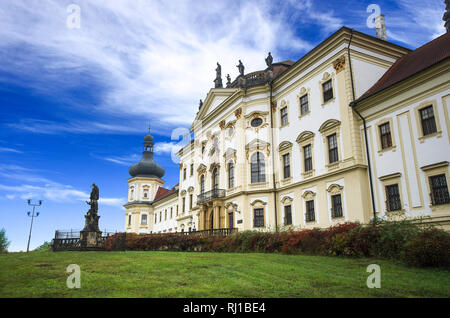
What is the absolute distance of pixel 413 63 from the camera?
23859 millimetres

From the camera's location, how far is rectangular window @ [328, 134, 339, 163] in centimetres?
2544

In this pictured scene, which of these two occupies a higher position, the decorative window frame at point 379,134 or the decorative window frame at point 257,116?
the decorative window frame at point 257,116

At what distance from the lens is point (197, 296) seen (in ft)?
25.6

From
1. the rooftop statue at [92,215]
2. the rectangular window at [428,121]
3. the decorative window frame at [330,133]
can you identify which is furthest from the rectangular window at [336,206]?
the rooftop statue at [92,215]

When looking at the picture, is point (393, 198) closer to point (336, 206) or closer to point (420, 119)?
point (336, 206)

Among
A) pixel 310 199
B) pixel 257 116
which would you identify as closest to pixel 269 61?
pixel 257 116

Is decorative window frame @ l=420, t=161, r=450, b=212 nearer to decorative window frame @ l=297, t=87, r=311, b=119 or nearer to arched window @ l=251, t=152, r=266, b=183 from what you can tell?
decorative window frame @ l=297, t=87, r=311, b=119

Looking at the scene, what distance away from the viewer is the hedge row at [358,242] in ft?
42.4

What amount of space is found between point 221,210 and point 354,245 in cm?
2054

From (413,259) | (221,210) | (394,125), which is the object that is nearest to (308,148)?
(394,125)

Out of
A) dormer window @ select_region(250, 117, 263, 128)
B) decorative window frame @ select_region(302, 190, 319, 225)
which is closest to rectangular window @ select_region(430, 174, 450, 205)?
decorative window frame @ select_region(302, 190, 319, 225)

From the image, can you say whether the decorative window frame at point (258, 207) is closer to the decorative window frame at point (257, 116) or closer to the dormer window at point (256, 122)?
the decorative window frame at point (257, 116)

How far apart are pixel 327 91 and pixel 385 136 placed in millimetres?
6387

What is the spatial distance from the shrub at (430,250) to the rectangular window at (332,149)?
12176mm
